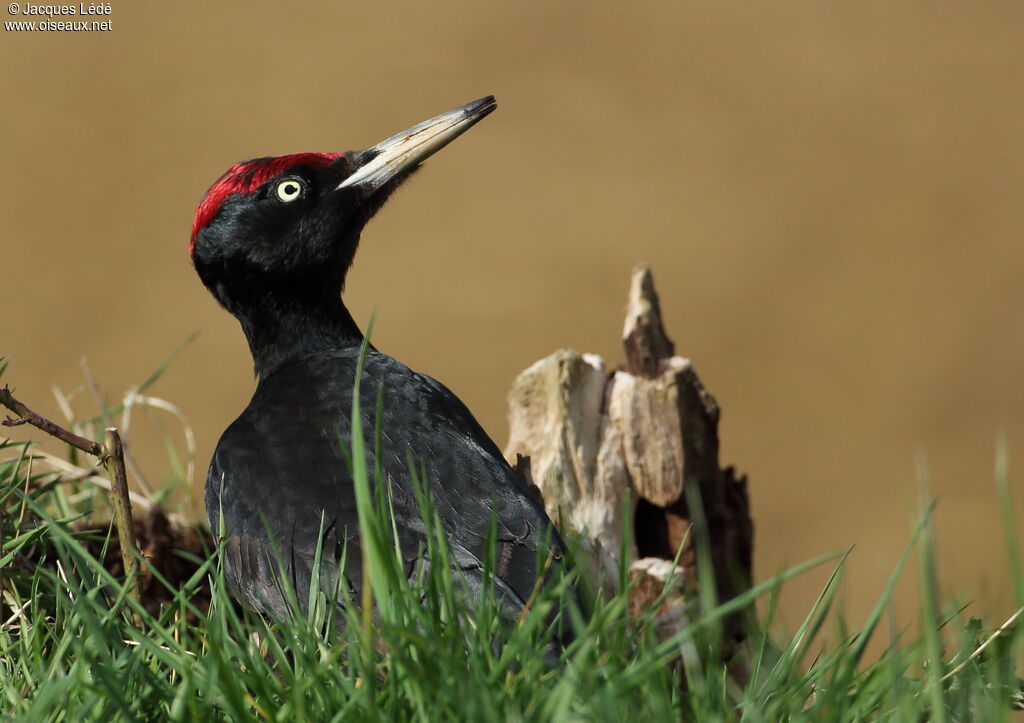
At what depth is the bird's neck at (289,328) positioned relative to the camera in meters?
3.55

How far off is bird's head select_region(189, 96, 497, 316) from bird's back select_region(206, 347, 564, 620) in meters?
0.37

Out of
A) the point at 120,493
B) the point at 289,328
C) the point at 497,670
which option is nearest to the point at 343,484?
the point at 120,493

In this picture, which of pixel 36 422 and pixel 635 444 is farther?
pixel 635 444

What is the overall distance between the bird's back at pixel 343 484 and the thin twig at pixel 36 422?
11.8 inches

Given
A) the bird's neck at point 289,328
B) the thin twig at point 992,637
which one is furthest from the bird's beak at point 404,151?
the thin twig at point 992,637

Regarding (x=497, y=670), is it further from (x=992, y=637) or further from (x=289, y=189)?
(x=289, y=189)

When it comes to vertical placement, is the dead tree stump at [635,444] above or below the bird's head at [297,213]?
below

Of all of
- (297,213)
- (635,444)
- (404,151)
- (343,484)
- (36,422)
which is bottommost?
(635,444)

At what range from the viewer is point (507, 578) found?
238cm

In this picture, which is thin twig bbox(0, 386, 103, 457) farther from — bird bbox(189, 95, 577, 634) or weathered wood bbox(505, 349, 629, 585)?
weathered wood bbox(505, 349, 629, 585)

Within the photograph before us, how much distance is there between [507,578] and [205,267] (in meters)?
1.72

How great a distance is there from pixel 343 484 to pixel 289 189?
3.89 ft

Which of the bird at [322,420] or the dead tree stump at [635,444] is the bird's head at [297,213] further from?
the dead tree stump at [635,444]

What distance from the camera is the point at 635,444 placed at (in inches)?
147
